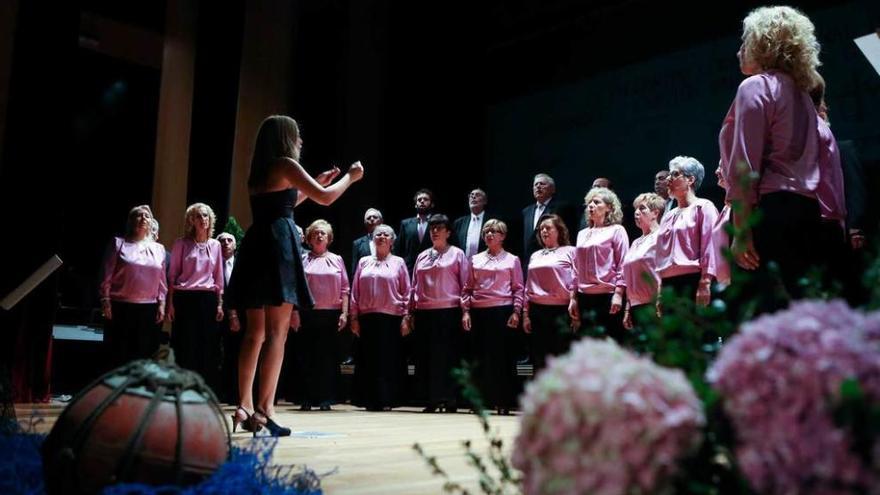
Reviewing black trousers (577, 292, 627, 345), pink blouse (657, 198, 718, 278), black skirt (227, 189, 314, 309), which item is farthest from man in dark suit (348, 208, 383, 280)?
black skirt (227, 189, 314, 309)

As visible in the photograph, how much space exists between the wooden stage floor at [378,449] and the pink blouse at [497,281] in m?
1.10

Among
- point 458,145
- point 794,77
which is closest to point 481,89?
point 458,145

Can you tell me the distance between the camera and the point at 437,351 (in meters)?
5.79

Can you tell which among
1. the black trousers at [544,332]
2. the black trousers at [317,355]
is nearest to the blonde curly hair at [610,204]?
the black trousers at [544,332]

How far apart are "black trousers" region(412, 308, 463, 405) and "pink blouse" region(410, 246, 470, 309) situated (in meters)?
0.07

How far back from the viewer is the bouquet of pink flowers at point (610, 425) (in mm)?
663

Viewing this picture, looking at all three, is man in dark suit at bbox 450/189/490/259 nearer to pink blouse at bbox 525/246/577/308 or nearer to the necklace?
the necklace

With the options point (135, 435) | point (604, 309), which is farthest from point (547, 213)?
point (135, 435)

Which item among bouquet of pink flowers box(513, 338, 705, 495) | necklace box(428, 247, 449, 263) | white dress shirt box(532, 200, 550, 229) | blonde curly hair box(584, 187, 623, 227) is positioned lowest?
bouquet of pink flowers box(513, 338, 705, 495)

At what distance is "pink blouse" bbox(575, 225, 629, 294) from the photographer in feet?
16.1

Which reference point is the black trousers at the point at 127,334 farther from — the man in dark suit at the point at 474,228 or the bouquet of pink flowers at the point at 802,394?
the bouquet of pink flowers at the point at 802,394

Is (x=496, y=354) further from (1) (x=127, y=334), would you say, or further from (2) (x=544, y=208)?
(1) (x=127, y=334)

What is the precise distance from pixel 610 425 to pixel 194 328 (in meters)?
5.31

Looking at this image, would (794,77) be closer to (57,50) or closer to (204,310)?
(204,310)
